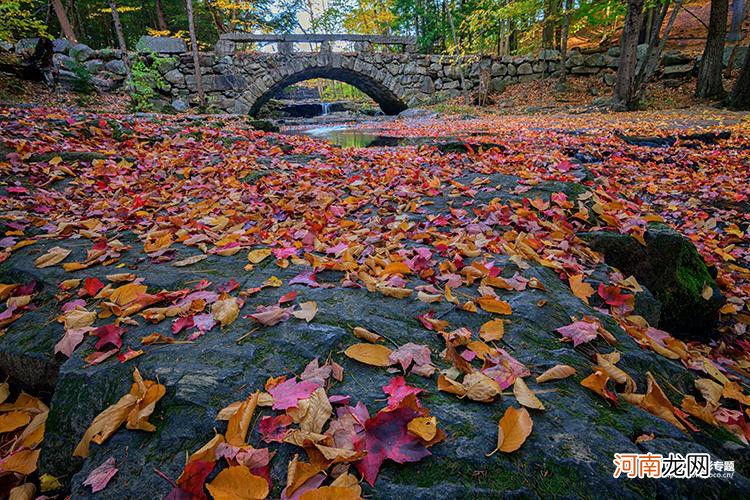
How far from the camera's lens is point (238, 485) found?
0.87 meters

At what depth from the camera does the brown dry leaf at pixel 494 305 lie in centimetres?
163

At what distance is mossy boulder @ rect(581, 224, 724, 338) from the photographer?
241 cm

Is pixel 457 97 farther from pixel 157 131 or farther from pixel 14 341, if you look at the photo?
pixel 14 341

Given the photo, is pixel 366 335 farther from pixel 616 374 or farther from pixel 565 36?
pixel 565 36

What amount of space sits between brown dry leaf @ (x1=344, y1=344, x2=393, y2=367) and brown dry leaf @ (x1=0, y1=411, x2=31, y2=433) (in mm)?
1237

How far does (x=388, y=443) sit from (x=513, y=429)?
0.35 m

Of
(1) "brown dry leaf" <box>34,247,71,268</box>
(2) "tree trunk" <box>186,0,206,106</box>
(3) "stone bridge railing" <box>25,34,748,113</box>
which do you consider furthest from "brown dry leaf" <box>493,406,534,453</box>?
(3) "stone bridge railing" <box>25,34,748,113</box>

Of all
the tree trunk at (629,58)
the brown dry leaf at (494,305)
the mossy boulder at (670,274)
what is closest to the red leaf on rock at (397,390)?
the brown dry leaf at (494,305)

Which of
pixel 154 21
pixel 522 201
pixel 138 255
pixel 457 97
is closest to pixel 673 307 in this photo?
pixel 522 201

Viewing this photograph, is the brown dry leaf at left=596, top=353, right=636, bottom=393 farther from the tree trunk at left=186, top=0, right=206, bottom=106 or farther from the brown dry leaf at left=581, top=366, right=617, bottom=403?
the tree trunk at left=186, top=0, right=206, bottom=106

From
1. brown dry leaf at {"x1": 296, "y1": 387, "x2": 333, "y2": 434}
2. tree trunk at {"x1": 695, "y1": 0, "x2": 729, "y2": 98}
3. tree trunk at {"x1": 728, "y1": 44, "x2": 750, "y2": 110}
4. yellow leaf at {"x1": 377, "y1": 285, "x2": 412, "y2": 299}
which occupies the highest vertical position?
tree trunk at {"x1": 695, "y1": 0, "x2": 729, "y2": 98}

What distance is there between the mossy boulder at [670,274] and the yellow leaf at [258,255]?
2.15 metres

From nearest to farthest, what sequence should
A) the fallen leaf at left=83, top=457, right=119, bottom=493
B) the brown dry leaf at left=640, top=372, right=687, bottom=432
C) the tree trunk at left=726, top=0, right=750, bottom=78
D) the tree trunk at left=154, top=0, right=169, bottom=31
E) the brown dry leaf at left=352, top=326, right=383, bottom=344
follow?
the fallen leaf at left=83, top=457, right=119, bottom=493 → the brown dry leaf at left=640, top=372, right=687, bottom=432 → the brown dry leaf at left=352, top=326, right=383, bottom=344 → the tree trunk at left=726, top=0, right=750, bottom=78 → the tree trunk at left=154, top=0, right=169, bottom=31

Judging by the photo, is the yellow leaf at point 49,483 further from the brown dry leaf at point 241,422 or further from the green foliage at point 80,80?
the green foliage at point 80,80
